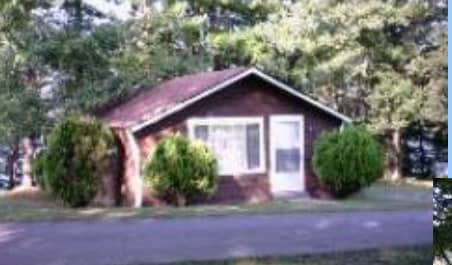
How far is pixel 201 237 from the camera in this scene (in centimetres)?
838

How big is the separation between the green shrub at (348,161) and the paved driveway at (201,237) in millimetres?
840

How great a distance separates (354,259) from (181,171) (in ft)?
12.4

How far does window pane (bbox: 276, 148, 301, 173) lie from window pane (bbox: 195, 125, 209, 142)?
38.9 inches

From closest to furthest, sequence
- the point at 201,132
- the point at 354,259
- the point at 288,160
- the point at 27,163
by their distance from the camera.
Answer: the point at 354,259 < the point at 27,163 < the point at 201,132 < the point at 288,160

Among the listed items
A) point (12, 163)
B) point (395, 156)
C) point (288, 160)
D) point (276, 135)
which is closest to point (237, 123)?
point (276, 135)

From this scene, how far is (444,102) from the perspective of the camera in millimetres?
9383

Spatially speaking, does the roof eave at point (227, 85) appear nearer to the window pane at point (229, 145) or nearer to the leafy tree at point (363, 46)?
the window pane at point (229, 145)

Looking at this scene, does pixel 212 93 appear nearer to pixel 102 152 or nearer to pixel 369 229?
pixel 102 152

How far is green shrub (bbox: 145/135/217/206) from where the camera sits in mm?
10328

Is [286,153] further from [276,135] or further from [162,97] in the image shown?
[162,97]

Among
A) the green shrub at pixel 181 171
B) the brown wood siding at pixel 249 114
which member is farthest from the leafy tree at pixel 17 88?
the brown wood siding at pixel 249 114

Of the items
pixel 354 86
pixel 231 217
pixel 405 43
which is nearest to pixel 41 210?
pixel 231 217

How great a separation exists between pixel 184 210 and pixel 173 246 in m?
1.95

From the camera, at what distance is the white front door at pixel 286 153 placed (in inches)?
426
